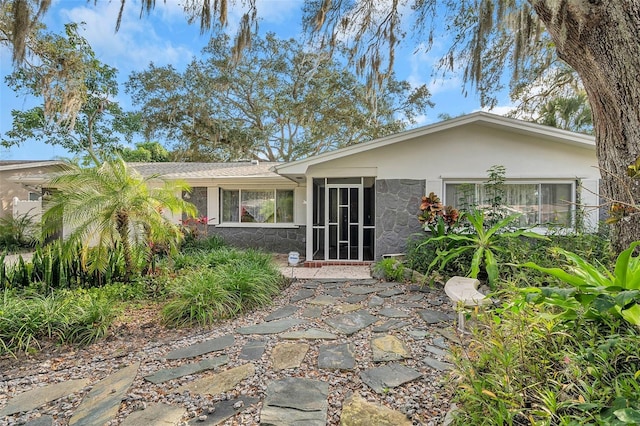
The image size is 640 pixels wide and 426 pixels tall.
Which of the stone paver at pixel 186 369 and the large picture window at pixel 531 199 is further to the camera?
the large picture window at pixel 531 199

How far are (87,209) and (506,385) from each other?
5867mm

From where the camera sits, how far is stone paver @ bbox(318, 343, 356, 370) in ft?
9.45

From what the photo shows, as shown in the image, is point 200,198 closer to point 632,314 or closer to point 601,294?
point 601,294

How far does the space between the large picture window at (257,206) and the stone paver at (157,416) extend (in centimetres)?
→ 824

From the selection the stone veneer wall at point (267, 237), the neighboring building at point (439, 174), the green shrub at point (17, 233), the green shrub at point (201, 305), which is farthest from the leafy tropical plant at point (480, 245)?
the green shrub at point (17, 233)

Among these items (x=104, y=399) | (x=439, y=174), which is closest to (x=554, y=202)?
(x=439, y=174)

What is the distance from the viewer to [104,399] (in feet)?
8.14

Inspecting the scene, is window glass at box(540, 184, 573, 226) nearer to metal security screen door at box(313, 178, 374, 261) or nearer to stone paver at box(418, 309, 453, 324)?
metal security screen door at box(313, 178, 374, 261)

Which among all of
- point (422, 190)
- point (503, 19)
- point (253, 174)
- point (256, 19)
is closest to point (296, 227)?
point (253, 174)

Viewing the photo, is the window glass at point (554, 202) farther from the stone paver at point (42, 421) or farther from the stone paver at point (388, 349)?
the stone paver at point (42, 421)

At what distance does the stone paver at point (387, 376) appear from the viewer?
100.0 inches

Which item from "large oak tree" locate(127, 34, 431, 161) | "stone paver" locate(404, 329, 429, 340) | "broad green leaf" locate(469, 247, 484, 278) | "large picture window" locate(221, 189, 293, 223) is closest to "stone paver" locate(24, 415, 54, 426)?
"stone paver" locate(404, 329, 429, 340)

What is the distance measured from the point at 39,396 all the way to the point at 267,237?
7.84 meters

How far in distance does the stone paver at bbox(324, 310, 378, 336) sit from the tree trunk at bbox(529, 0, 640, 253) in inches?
125
